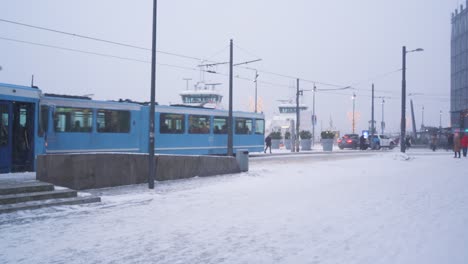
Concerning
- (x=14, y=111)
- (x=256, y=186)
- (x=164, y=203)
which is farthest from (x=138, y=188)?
(x=14, y=111)

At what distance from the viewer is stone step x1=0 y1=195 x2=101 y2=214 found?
9.23m

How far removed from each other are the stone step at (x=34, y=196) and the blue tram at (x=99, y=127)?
4.26 metres

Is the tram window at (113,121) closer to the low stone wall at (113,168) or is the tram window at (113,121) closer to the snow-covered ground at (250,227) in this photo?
the low stone wall at (113,168)

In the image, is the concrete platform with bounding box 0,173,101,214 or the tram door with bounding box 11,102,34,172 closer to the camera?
the concrete platform with bounding box 0,173,101,214

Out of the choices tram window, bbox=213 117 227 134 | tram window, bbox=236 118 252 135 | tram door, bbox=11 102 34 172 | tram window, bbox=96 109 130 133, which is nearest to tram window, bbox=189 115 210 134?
tram window, bbox=213 117 227 134

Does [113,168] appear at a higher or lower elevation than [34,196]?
higher

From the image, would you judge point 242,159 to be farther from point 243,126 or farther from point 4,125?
point 243,126

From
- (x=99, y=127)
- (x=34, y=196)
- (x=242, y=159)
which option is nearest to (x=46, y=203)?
(x=34, y=196)

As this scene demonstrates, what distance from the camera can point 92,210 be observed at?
9859mm

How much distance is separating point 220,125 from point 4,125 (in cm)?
1412

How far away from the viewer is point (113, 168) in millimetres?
13500

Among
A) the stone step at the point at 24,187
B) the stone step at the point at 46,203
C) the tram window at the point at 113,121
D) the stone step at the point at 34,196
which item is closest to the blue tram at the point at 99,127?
the tram window at the point at 113,121

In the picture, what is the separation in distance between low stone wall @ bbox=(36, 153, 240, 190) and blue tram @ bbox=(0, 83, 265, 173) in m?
3.07

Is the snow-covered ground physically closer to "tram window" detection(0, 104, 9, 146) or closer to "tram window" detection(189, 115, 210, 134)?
"tram window" detection(0, 104, 9, 146)
